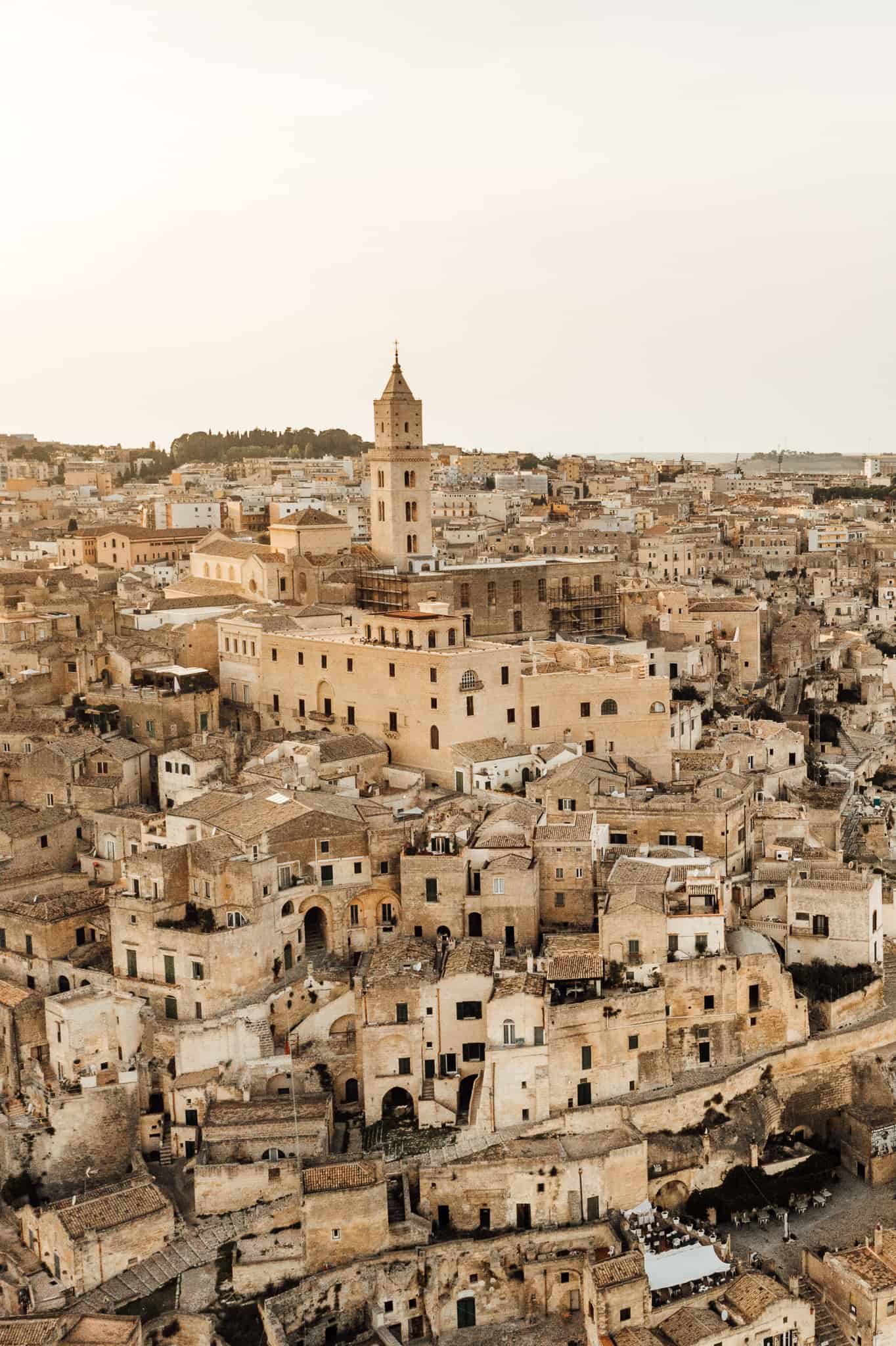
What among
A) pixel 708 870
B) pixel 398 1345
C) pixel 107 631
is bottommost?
pixel 398 1345

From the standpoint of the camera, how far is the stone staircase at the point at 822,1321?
62.0 feet

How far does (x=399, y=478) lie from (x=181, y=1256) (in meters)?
22.1

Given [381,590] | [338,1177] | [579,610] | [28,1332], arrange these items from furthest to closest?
[579,610] < [381,590] < [338,1177] < [28,1332]

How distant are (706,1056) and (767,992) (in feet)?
4.62

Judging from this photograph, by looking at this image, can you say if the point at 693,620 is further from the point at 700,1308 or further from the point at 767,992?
the point at 700,1308

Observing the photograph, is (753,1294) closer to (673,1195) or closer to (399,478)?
(673,1195)

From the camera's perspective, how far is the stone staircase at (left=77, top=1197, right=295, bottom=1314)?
18938 mm

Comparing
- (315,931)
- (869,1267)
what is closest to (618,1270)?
(869,1267)

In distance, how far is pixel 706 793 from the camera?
26.8 metres

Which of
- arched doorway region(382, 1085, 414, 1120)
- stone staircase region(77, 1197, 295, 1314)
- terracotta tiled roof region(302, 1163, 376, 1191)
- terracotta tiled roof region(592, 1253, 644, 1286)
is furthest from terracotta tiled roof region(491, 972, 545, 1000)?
stone staircase region(77, 1197, 295, 1314)

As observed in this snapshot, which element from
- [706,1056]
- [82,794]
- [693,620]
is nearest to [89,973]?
[82,794]

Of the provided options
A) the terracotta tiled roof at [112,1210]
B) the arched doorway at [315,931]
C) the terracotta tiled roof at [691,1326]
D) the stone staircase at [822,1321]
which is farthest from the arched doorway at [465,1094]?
the stone staircase at [822,1321]

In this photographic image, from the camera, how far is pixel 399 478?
37.1m

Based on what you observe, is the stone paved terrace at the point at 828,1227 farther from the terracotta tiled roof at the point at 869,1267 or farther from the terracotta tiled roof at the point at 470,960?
the terracotta tiled roof at the point at 470,960
